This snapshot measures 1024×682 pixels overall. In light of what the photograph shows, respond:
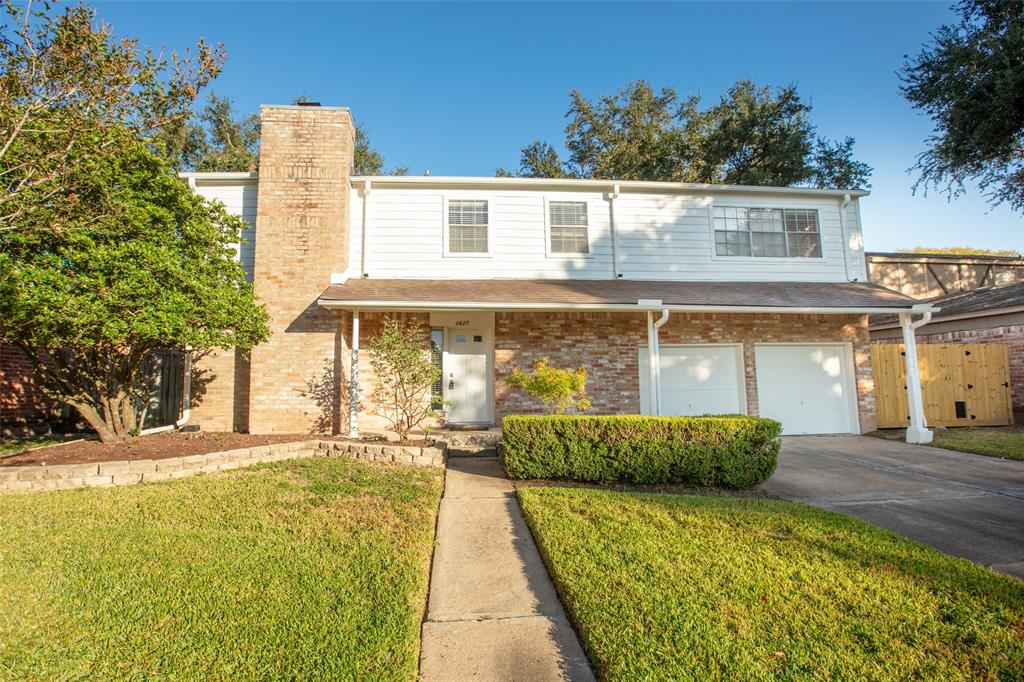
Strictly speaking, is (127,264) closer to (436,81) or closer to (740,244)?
(436,81)

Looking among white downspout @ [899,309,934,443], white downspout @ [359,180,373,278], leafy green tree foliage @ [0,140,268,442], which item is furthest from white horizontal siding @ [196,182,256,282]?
white downspout @ [899,309,934,443]

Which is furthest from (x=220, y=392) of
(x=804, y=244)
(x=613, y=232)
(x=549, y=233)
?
(x=804, y=244)

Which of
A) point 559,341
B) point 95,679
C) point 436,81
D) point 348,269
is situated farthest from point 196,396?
point 436,81

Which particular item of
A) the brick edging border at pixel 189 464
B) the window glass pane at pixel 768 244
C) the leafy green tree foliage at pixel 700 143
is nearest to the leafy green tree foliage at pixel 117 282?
the brick edging border at pixel 189 464

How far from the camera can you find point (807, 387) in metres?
11.0

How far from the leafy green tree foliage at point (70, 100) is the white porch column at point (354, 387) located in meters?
4.23

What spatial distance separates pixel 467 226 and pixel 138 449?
701 cm

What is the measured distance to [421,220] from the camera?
10.6 m

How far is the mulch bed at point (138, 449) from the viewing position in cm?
640

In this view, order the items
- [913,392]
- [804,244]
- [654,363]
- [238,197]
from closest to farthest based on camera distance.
→ [654,363]
[913,392]
[238,197]
[804,244]

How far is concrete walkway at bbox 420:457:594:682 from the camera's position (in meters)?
2.55

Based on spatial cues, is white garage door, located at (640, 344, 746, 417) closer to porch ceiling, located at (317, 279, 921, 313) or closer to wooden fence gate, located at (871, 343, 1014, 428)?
porch ceiling, located at (317, 279, 921, 313)

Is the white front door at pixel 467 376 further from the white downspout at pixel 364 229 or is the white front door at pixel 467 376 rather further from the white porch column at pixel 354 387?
the white downspout at pixel 364 229

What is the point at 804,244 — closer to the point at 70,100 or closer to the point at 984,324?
the point at 984,324
